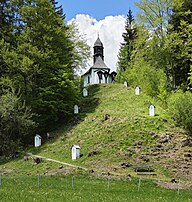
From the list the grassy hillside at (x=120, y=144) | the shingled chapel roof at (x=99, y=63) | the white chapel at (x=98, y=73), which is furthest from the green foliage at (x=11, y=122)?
the shingled chapel roof at (x=99, y=63)

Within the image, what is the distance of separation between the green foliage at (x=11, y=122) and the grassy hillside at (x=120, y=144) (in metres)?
2.31

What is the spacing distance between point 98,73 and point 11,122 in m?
35.4

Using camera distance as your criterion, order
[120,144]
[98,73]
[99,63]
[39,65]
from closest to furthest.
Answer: [120,144], [39,65], [98,73], [99,63]

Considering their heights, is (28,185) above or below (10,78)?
below

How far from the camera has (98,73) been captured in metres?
64.1

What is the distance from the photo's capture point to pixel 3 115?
29.2 m

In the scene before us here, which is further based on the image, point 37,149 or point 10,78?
point 10,78

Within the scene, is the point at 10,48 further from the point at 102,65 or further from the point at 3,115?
the point at 102,65

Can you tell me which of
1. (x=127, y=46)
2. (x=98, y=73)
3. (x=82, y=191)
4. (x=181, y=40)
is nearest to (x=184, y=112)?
(x=82, y=191)

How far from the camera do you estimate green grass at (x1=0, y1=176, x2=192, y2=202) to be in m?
14.1

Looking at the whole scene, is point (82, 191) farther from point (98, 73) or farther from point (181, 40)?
point (98, 73)

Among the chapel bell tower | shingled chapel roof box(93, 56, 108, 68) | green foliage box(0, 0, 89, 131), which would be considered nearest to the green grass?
green foliage box(0, 0, 89, 131)

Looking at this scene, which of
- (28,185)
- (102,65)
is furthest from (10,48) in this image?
(102,65)

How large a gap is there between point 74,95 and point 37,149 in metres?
9.12
